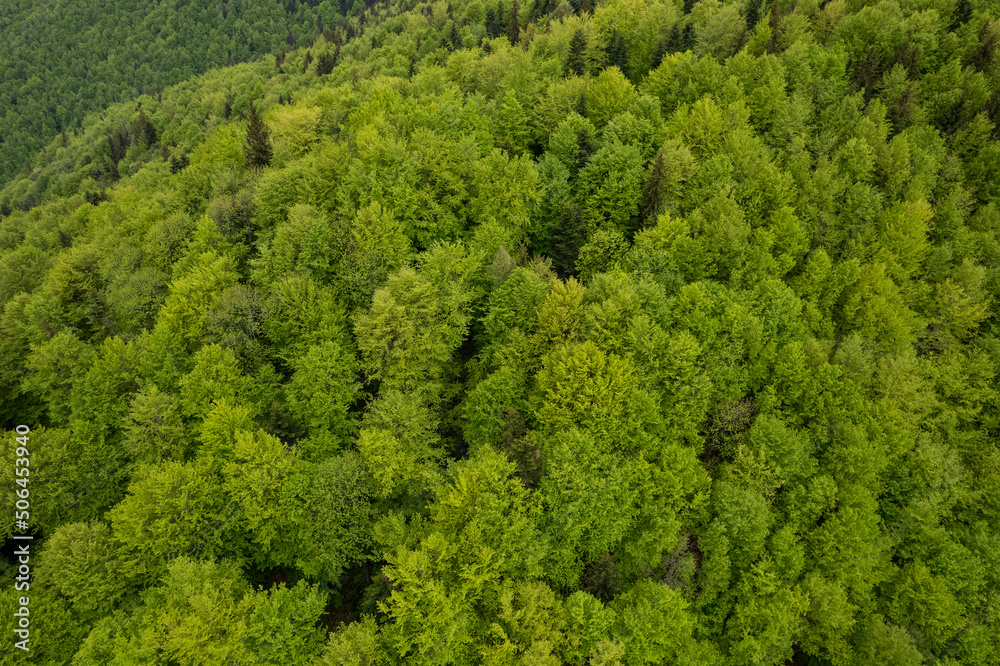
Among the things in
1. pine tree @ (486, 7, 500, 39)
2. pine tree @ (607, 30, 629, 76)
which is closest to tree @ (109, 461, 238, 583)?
pine tree @ (607, 30, 629, 76)

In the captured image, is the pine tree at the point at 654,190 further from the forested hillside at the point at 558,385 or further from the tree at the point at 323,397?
the tree at the point at 323,397

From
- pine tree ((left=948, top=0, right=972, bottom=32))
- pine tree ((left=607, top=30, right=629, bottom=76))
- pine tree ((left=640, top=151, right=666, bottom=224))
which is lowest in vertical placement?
pine tree ((left=640, top=151, right=666, bottom=224))

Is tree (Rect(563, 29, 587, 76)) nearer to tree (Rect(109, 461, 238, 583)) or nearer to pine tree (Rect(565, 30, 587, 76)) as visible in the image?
pine tree (Rect(565, 30, 587, 76))

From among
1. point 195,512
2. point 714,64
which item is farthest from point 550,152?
point 195,512

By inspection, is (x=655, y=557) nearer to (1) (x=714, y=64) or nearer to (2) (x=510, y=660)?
(2) (x=510, y=660)
